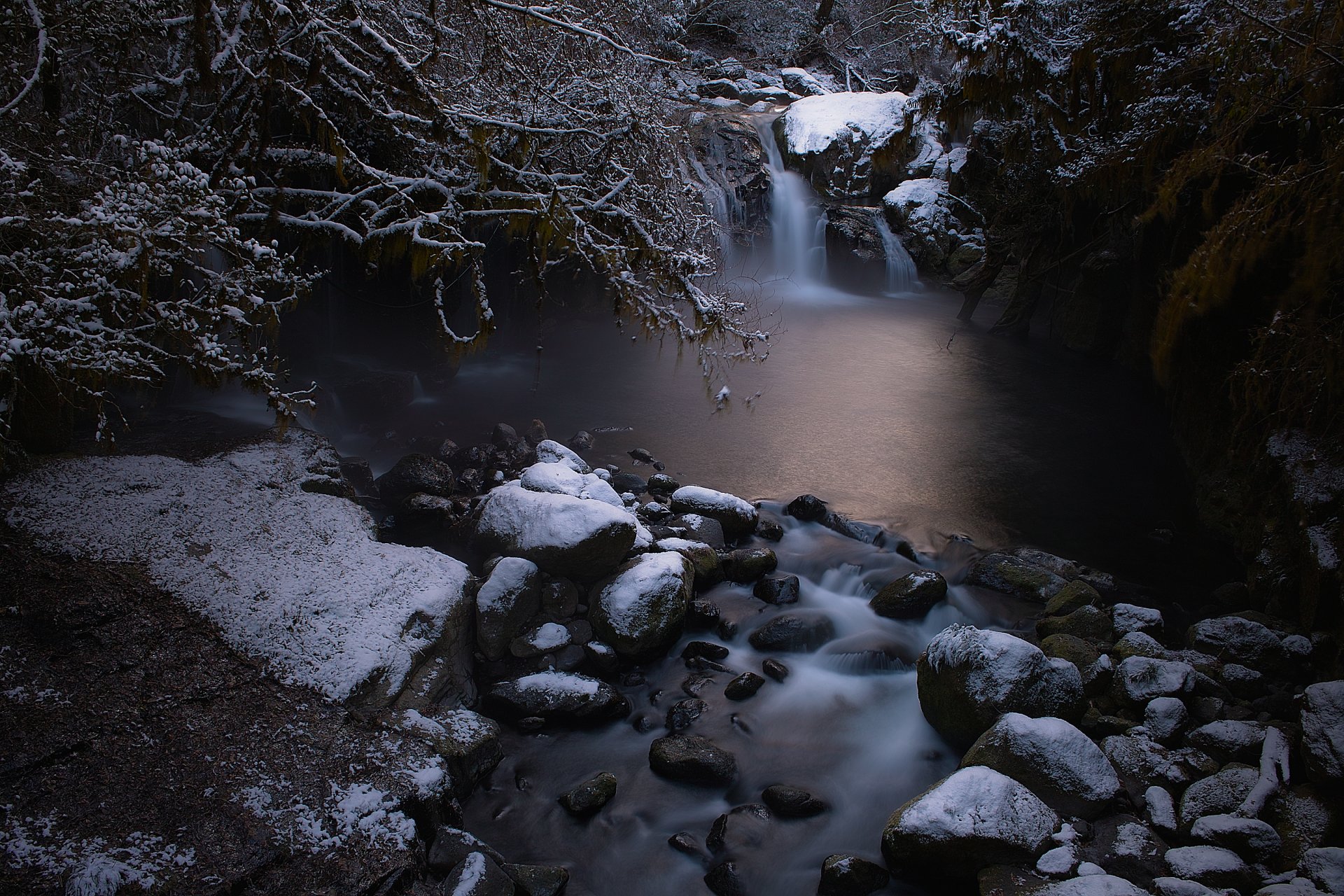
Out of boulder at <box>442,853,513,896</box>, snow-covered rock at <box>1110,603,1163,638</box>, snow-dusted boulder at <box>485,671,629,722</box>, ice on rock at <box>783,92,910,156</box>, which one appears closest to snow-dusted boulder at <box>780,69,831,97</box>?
ice on rock at <box>783,92,910,156</box>

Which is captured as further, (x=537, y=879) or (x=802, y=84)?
(x=802, y=84)

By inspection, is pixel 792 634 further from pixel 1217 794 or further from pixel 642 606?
pixel 1217 794

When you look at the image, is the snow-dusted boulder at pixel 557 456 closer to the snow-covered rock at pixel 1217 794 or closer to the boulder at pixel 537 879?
the boulder at pixel 537 879

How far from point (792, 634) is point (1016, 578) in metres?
2.04

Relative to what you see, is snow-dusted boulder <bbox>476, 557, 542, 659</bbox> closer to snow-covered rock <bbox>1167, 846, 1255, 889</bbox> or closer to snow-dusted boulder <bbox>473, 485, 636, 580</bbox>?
snow-dusted boulder <bbox>473, 485, 636, 580</bbox>

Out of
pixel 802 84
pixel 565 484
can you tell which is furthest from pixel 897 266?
pixel 565 484

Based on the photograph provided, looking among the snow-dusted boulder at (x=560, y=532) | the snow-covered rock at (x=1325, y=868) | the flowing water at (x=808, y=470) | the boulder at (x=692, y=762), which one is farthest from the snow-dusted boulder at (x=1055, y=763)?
the snow-dusted boulder at (x=560, y=532)

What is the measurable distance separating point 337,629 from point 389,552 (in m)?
0.83

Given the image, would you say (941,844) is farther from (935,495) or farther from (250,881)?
(935,495)

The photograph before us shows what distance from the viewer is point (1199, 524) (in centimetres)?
705

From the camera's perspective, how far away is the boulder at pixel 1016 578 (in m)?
5.89

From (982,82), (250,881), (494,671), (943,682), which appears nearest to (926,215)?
(982,82)

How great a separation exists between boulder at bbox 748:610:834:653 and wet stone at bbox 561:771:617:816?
1.70 m

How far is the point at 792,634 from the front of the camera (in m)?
5.41
